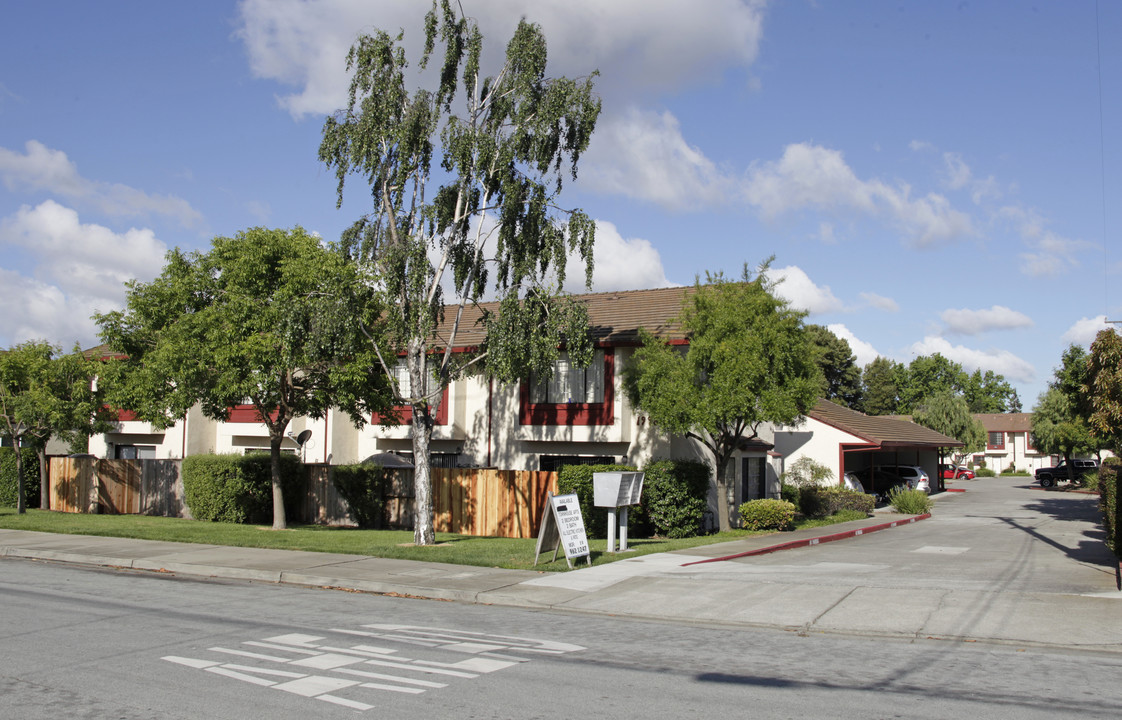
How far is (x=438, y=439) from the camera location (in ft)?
90.9

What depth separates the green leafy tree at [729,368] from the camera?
20.8 metres

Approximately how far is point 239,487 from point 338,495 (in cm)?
289

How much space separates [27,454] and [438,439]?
1606cm

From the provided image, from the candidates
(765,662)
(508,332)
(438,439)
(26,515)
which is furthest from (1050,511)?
(26,515)

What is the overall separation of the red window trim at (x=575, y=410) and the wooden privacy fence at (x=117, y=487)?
11.7 metres

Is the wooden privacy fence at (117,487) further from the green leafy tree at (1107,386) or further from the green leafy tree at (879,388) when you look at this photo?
the green leafy tree at (879,388)

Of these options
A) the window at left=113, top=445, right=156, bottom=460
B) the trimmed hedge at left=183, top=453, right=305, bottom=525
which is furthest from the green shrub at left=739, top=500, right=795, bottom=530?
the window at left=113, top=445, right=156, bottom=460

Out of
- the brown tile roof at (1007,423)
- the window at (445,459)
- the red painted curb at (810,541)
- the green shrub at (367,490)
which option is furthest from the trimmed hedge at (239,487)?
the brown tile roof at (1007,423)

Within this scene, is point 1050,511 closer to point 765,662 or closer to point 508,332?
point 508,332

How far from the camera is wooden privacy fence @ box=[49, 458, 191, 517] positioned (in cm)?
2880

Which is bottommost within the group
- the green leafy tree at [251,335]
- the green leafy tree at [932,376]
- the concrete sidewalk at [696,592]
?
the concrete sidewalk at [696,592]

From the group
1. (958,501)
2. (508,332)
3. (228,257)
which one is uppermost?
(228,257)

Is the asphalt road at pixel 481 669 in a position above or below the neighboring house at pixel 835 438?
below

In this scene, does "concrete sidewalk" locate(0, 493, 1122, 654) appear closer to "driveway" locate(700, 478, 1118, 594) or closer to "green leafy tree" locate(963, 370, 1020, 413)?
"driveway" locate(700, 478, 1118, 594)
